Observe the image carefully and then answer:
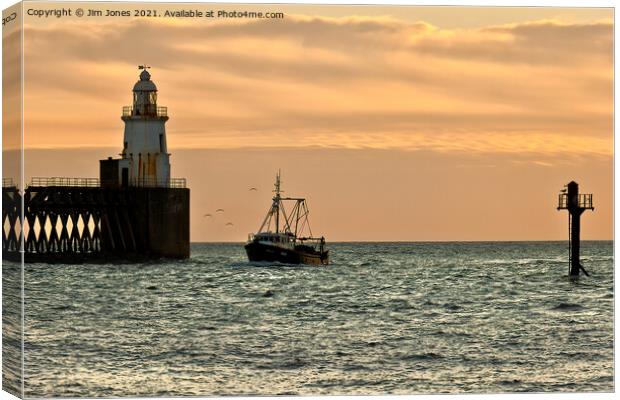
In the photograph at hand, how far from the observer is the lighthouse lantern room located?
6469cm

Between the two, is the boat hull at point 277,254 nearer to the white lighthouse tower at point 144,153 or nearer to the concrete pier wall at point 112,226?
the concrete pier wall at point 112,226

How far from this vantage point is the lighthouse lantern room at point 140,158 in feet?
212

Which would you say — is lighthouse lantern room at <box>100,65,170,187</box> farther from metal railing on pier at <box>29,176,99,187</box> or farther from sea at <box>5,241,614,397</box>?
sea at <box>5,241,614,397</box>

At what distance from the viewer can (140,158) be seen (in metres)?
68.9

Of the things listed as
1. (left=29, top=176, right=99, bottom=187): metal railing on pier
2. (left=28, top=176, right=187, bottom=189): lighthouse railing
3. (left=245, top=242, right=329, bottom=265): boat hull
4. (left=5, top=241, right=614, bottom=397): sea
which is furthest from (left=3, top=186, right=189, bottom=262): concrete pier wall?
(left=5, top=241, right=614, bottom=397): sea

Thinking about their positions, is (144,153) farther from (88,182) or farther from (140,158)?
(88,182)

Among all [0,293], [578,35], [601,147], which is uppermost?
[578,35]

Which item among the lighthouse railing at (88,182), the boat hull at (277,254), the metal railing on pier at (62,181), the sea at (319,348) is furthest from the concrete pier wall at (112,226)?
the sea at (319,348)

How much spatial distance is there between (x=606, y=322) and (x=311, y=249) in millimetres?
51809

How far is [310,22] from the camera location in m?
33.5

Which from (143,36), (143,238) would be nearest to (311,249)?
(143,238)

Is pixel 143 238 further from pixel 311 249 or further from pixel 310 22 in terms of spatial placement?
pixel 310 22

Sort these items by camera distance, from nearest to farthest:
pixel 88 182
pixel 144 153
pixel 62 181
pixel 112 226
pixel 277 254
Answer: pixel 62 181 < pixel 88 182 < pixel 144 153 < pixel 112 226 < pixel 277 254

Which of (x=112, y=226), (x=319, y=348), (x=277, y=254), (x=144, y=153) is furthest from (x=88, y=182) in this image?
(x=319, y=348)
